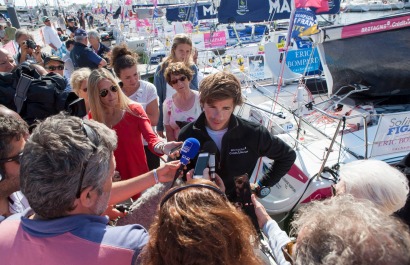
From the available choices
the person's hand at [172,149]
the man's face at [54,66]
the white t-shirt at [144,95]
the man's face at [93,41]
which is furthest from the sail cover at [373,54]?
the man's face at [93,41]

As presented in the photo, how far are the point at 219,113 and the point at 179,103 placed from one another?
96 centimetres

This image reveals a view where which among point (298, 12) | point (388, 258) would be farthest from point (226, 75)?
point (298, 12)

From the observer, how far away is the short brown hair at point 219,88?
1.93m

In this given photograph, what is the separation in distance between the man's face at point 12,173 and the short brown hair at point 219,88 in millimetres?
1093

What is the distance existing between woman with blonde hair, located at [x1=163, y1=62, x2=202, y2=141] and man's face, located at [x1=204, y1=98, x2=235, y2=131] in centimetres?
75

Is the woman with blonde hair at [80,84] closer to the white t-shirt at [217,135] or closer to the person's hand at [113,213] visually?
the white t-shirt at [217,135]

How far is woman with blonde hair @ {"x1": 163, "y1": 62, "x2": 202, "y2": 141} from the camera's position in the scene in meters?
2.80

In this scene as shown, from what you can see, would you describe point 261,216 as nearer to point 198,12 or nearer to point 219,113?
point 219,113

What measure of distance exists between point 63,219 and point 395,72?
4.57m

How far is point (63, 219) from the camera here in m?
1.04

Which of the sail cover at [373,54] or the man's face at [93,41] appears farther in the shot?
the man's face at [93,41]

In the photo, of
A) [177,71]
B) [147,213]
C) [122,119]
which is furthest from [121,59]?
[147,213]

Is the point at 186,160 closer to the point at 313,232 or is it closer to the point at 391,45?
the point at 313,232

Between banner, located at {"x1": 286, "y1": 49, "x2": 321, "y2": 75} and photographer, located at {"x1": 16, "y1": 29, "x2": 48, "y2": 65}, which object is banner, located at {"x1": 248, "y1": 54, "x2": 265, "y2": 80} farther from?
photographer, located at {"x1": 16, "y1": 29, "x2": 48, "y2": 65}
